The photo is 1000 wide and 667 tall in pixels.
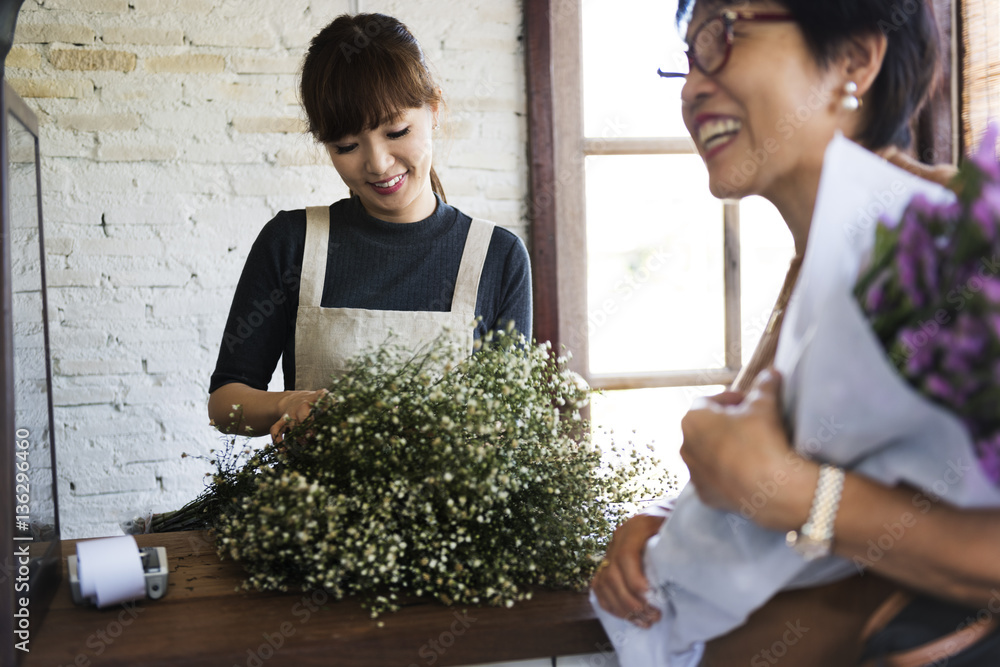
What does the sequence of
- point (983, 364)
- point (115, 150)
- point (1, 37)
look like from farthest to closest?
point (115, 150) < point (1, 37) < point (983, 364)

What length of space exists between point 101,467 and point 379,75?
206 centimetres

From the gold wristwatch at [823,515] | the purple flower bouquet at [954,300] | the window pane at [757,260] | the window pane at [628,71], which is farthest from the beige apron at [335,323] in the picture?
the window pane at [757,260]

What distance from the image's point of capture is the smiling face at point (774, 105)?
94cm

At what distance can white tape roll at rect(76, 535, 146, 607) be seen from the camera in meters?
1.11

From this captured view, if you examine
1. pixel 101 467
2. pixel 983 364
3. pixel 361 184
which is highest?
pixel 361 184

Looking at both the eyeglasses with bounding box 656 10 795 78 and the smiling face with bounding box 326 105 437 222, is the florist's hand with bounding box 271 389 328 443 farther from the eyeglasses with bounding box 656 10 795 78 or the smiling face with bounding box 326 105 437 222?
the eyeglasses with bounding box 656 10 795 78

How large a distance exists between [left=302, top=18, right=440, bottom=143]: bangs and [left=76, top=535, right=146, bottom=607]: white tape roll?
3.48 ft

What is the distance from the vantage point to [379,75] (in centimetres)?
181

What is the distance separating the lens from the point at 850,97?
3.04 feet

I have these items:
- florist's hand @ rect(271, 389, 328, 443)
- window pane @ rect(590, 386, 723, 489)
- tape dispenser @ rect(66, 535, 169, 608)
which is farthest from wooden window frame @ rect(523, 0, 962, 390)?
tape dispenser @ rect(66, 535, 169, 608)

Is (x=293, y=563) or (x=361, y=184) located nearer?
(x=293, y=563)

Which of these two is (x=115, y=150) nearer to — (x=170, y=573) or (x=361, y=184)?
(x=361, y=184)

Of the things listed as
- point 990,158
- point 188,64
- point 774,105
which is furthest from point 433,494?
point 188,64

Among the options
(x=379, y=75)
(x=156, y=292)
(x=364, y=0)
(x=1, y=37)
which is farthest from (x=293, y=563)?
(x=364, y=0)
